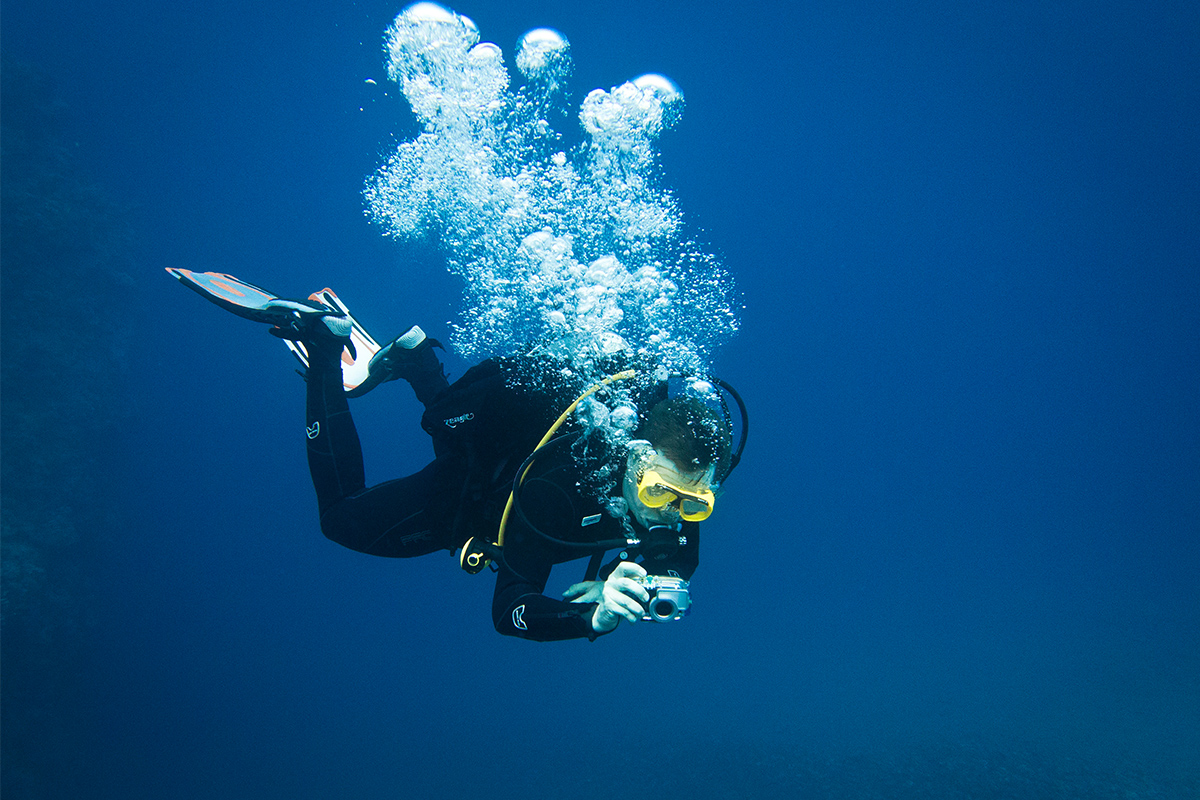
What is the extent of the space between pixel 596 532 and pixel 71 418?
18263mm

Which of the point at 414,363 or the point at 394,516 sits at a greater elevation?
the point at 414,363

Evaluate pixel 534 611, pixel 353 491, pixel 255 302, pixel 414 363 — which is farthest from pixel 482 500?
pixel 255 302

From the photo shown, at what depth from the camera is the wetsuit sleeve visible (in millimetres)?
2002

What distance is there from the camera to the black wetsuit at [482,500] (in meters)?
2.18

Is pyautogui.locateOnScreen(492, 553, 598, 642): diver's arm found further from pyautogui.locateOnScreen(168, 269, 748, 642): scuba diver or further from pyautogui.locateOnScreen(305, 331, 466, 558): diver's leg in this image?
pyautogui.locateOnScreen(305, 331, 466, 558): diver's leg

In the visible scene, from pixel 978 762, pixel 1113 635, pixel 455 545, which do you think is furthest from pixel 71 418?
pixel 1113 635

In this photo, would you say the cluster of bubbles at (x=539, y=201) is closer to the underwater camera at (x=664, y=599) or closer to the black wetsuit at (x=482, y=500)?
the black wetsuit at (x=482, y=500)

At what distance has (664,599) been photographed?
5.56 feet

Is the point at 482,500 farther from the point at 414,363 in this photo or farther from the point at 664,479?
the point at 414,363

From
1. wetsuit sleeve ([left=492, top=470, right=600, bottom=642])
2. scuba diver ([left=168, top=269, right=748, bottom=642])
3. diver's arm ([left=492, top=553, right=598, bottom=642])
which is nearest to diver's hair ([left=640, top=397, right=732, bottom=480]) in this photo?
scuba diver ([left=168, top=269, right=748, bottom=642])

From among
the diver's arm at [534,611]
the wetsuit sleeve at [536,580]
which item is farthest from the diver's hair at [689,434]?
the diver's arm at [534,611]

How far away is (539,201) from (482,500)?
9.63ft

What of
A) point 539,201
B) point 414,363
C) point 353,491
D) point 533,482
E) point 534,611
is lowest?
point 534,611

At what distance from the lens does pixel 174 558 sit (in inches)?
771
